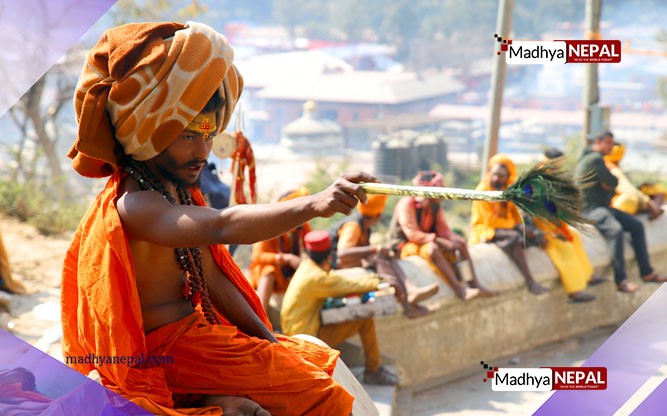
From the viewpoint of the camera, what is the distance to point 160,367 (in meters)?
3.34

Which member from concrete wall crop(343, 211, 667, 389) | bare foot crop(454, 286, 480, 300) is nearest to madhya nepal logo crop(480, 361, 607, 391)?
concrete wall crop(343, 211, 667, 389)

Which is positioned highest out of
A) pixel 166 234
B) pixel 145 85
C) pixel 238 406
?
pixel 145 85

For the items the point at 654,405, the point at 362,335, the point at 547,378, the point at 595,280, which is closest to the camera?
the point at 654,405

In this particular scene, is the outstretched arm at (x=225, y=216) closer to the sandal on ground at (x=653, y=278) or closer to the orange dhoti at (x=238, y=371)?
the orange dhoti at (x=238, y=371)

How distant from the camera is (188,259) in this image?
3.44m

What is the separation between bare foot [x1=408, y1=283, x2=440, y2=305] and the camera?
22.6ft

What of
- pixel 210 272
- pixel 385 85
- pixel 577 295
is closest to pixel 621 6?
pixel 385 85

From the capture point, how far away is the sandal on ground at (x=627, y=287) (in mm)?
8664

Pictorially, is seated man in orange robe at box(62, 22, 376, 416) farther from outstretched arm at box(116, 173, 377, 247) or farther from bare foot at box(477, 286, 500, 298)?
bare foot at box(477, 286, 500, 298)

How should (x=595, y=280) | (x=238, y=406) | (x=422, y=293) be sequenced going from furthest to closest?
(x=595, y=280)
(x=422, y=293)
(x=238, y=406)

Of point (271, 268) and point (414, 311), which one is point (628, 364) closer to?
point (414, 311)

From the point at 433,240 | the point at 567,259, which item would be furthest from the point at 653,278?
the point at 433,240

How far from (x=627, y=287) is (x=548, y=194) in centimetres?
590

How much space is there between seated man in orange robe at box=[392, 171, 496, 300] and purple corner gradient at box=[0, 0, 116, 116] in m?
2.86
